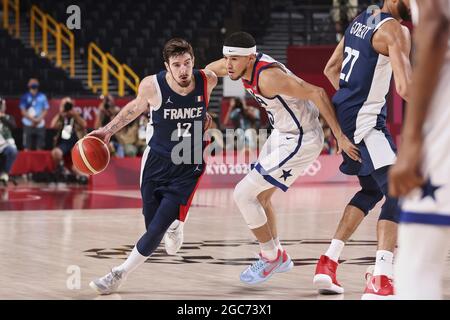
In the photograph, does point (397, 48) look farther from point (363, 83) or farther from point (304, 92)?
point (304, 92)

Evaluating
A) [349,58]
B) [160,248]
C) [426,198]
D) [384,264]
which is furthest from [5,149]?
[426,198]

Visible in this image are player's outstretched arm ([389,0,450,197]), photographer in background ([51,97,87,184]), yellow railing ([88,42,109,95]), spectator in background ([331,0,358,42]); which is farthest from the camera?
yellow railing ([88,42,109,95])

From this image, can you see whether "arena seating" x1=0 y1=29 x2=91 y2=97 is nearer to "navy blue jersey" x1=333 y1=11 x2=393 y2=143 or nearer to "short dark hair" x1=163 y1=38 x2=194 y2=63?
"short dark hair" x1=163 y1=38 x2=194 y2=63

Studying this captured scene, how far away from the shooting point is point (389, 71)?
6.38 metres

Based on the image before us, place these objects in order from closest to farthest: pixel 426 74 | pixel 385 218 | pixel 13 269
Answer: pixel 426 74, pixel 385 218, pixel 13 269

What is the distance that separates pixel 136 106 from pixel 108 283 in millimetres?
1210

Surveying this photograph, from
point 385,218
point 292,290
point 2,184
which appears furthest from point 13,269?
point 2,184

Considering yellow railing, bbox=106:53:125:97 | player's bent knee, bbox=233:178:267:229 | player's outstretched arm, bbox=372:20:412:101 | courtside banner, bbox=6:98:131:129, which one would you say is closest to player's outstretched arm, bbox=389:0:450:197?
player's outstretched arm, bbox=372:20:412:101

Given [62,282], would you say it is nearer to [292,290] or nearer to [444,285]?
[292,290]

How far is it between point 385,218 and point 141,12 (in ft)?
61.6

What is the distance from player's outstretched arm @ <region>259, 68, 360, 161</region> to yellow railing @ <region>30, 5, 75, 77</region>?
1535 centimetres

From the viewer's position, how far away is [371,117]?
A: 637 centimetres

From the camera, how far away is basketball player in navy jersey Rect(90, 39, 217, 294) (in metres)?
6.59
